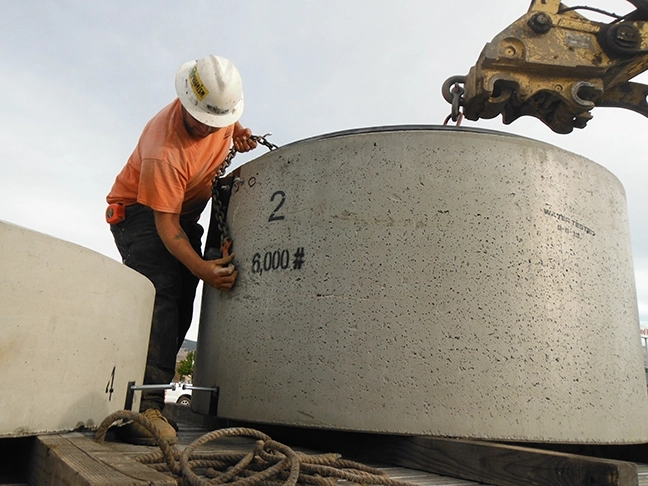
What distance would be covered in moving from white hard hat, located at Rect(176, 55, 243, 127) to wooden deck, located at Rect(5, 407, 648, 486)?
1715 millimetres

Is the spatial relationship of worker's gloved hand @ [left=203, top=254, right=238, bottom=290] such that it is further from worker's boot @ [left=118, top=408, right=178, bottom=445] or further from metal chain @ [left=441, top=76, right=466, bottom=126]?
metal chain @ [left=441, top=76, right=466, bottom=126]

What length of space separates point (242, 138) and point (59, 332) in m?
2.03

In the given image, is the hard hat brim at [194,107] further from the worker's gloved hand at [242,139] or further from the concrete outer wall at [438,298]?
the concrete outer wall at [438,298]

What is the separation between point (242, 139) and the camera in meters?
3.91

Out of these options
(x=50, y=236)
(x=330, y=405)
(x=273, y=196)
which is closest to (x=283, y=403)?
(x=330, y=405)

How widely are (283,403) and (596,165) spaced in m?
1.92

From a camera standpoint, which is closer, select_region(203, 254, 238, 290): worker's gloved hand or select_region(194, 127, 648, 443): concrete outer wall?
select_region(194, 127, 648, 443): concrete outer wall

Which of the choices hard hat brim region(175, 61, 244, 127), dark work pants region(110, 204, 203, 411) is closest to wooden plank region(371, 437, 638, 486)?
dark work pants region(110, 204, 203, 411)

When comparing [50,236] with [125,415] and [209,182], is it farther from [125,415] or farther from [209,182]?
[209,182]

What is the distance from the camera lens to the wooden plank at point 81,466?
1420 mm

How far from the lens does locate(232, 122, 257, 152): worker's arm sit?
12.8 feet

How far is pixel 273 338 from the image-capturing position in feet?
9.09

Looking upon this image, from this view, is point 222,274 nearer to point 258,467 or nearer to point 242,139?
point 242,139

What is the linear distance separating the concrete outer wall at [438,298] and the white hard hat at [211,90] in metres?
0.61
